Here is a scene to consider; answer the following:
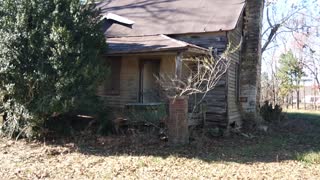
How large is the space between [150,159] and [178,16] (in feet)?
25.3

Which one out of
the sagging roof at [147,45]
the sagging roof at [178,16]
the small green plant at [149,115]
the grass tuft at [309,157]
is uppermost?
the sagging roof at [178,16]

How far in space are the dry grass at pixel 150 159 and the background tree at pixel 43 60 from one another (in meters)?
1.09

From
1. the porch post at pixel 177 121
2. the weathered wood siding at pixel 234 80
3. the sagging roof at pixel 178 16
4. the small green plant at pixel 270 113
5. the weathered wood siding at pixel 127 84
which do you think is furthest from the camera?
the small green plant at pixel 270 113

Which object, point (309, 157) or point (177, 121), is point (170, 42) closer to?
point (177, 121)

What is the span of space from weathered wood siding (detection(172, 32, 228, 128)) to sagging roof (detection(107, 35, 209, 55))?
3.79ft

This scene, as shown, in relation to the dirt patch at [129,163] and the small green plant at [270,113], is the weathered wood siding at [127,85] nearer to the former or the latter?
the dirt patch at [129,163]

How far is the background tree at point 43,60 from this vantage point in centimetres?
946

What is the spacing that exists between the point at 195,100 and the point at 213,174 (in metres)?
5.53

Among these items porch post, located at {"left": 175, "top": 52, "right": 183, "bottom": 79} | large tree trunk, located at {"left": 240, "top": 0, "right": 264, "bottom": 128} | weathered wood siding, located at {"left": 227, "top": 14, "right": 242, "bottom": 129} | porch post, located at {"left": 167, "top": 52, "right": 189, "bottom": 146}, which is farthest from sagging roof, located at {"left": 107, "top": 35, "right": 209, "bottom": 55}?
large tree trunk, located at {"left": 240, "top": 0, "right": 264, "bottom": 128}

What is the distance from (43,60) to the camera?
962cm

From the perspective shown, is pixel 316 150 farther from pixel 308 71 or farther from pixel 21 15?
pixel 308 71

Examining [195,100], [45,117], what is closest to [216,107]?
[195,100]

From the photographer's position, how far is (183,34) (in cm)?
1388

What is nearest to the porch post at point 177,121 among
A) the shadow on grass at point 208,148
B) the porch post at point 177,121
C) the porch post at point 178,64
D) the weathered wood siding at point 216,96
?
the porch post at point 177,121
